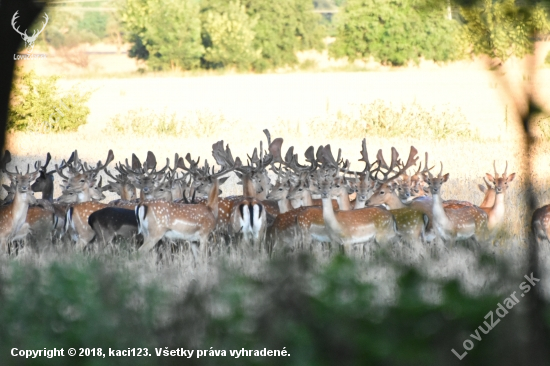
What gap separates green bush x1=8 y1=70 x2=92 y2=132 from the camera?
60.8 ft

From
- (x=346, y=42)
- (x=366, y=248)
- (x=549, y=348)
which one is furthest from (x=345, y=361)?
(x=346, y=42)

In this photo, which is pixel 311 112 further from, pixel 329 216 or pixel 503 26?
→ pixel 503 26

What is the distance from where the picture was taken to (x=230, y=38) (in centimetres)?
3831

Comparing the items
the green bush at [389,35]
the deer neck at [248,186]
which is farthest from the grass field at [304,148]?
the deer neck at [248,186]

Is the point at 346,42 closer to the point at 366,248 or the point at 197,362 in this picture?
the point at 366,248

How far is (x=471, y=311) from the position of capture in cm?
330

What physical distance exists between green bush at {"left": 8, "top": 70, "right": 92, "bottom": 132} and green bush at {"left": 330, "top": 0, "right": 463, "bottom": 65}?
60.9 feet

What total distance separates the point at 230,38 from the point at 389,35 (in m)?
6.91

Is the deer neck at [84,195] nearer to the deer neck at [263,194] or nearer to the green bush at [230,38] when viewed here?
the deer neck at [263,194]

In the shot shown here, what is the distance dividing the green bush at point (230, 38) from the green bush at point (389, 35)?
428 centimetres

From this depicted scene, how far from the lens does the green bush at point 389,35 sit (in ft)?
121

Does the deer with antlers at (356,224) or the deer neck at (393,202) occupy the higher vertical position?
the deer neck at (393,202)

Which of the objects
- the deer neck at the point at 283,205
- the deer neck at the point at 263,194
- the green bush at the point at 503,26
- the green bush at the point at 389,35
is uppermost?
the green bush at the point at 389,35

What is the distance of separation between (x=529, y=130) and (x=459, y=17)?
0.70 metres
